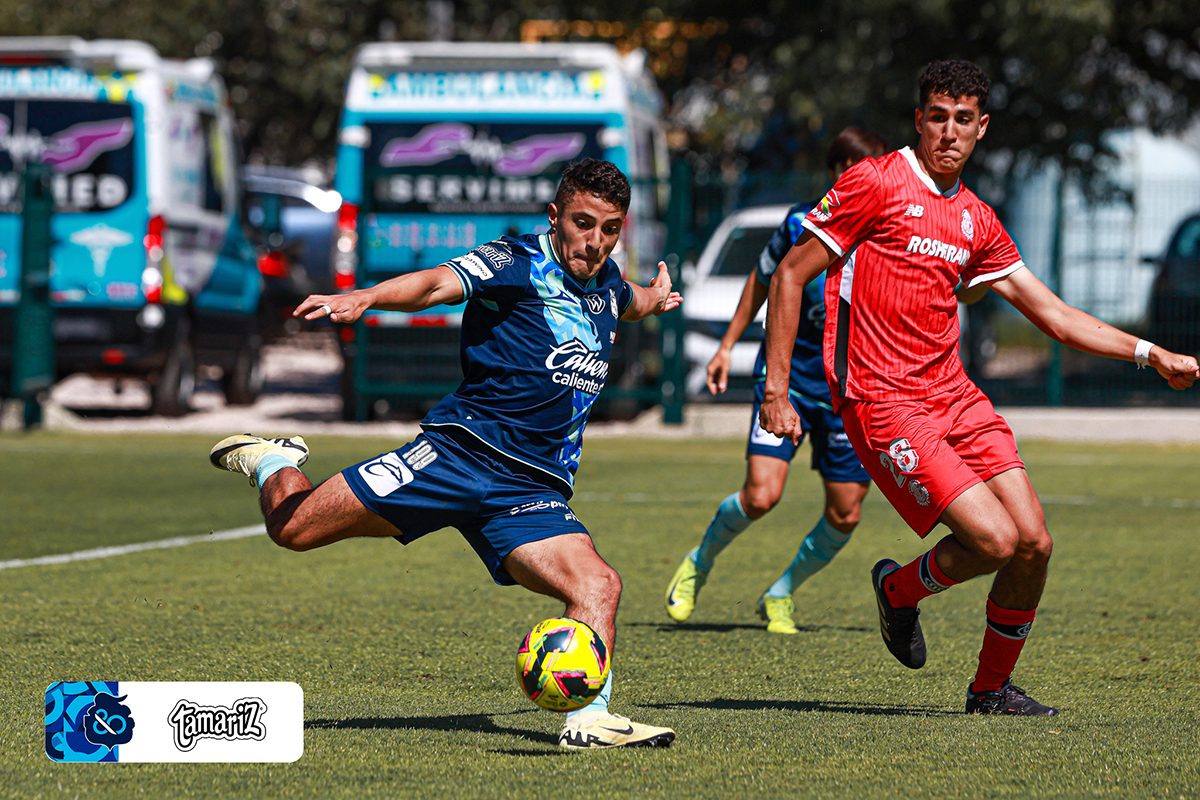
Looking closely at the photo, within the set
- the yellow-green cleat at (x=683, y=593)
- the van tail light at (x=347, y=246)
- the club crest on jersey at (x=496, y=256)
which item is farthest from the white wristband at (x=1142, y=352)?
the van tail light at (x=347, y=246)

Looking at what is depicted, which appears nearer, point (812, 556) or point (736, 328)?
point (736, 328)

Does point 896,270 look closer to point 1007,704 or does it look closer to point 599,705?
point 1007,704

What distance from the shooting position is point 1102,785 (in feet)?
13.3

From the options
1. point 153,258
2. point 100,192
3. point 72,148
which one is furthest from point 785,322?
point 72,148

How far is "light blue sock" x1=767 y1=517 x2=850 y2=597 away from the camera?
6961 millimetres

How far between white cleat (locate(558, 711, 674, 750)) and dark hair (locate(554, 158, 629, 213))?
1.49 metres

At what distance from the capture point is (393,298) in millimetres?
4500

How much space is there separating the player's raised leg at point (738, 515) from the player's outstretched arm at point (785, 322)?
1.73m

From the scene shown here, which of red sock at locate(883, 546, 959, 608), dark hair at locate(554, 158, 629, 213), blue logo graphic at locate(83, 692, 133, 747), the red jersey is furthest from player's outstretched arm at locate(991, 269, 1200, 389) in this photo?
blue logo graphic at locate(83, 692, 133, 747)

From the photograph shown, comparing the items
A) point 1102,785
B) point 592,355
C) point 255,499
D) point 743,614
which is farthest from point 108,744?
point 255,499

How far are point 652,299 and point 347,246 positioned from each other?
35.9 ft

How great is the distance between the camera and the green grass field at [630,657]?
162 inches

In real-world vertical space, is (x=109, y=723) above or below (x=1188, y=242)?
below

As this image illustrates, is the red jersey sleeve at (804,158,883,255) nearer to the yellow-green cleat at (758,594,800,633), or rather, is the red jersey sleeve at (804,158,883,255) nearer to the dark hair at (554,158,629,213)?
the dark hair at (554,158,629,213)
